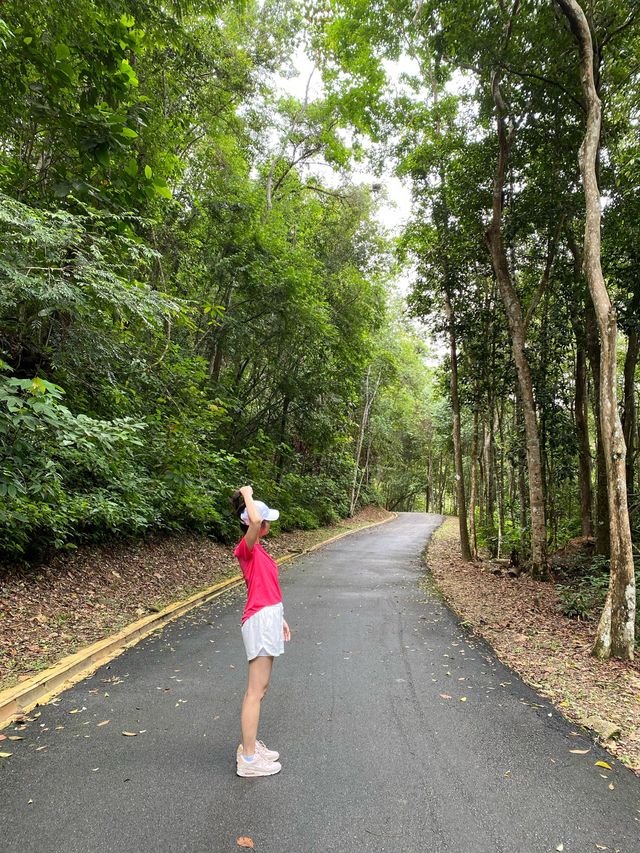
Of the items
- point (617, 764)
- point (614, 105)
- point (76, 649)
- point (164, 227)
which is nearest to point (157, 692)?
point (76, 649)

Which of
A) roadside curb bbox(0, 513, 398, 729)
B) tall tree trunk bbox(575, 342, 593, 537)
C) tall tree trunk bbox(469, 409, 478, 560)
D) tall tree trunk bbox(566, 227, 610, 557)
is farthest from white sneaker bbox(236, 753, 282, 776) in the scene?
tall tree trunk bbox(469, 409, 478, 560)

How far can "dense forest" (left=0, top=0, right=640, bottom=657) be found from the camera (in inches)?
188

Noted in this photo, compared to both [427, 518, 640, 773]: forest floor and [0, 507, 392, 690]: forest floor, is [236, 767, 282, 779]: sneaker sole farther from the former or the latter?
[427, 518, 640, 773]: forest floor

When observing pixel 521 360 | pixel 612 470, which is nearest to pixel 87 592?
pixel 612 470

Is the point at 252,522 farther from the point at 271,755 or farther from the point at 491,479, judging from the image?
the point at 491,479

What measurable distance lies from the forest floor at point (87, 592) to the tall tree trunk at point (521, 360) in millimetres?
5764

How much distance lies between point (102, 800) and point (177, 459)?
6.42 m

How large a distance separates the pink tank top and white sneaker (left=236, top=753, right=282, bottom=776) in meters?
0.80

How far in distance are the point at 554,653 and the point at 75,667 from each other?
4940mm

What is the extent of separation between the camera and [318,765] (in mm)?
3033

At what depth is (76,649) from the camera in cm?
480

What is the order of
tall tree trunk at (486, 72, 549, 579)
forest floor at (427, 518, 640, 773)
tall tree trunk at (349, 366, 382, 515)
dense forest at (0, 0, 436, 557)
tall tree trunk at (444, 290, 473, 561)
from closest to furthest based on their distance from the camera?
forest floor at (427, 518, 640, 773)
dense forest at (0, 0, 436, 557)
tall tree trunk at (486, 72, 549, 579)
tall tree trunk at (444, 290, 473, 561)
tall tree trunk at (349, 366, 382, 515)

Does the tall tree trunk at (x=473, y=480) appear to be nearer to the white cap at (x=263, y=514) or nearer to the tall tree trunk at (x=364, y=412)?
the white cap at (x=263, y=514)

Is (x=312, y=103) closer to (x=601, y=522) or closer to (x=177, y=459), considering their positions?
(x=177, y=459)
